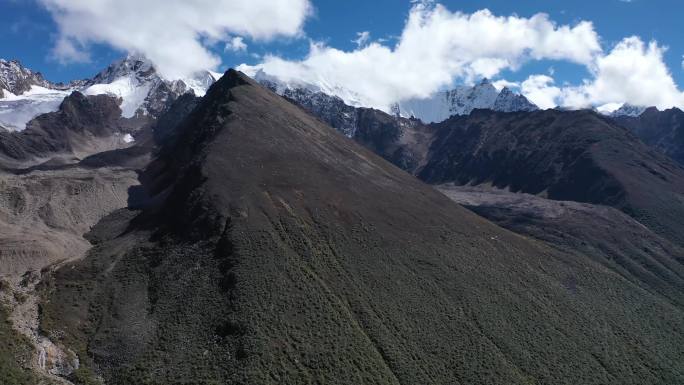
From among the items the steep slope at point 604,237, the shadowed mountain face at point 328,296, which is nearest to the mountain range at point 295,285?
the shadowed mountain face at point 328,296

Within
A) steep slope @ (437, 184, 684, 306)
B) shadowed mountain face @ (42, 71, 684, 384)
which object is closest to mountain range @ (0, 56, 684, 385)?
shadowed mountain face @ (42, 71, 684, 384)

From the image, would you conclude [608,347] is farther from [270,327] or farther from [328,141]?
[328,141]

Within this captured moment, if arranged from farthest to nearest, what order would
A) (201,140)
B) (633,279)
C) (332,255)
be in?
(201,140)
(633,279)
(332,255)

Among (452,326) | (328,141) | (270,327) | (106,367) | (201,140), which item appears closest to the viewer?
(106,367)

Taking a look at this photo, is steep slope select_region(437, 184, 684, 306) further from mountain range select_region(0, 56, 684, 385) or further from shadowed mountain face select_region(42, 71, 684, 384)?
shadowed mountain face select_region(42, 71, 684, 384)

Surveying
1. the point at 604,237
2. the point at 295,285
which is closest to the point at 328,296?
the point at 295,285

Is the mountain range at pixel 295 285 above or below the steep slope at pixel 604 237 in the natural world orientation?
below

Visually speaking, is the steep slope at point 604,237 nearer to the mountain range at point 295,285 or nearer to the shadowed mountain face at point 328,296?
the mountain range at point 295,285

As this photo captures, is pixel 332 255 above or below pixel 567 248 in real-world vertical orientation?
below

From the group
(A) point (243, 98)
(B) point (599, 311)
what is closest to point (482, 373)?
(B) point (599, 311)

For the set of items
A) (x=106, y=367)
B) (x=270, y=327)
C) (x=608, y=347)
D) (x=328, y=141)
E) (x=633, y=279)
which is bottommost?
(x=106, y=367)
